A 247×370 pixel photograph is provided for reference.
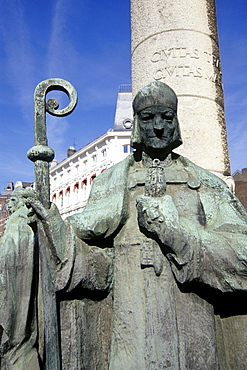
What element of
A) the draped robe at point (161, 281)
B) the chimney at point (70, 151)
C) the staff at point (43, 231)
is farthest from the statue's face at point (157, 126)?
the chimney at point (70, 151)

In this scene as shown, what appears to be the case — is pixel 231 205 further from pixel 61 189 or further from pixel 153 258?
pixel 61 189

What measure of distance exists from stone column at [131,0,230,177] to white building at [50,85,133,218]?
19.5 metres

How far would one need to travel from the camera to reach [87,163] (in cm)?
3528

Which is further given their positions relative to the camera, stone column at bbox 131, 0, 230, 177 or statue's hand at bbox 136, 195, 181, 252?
stone column at bbox 131, 0, 230, 177

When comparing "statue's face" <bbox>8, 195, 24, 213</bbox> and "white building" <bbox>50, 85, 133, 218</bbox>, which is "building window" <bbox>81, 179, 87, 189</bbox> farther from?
"statue's face" <bbox>8, 195, 24, 213</bbox>

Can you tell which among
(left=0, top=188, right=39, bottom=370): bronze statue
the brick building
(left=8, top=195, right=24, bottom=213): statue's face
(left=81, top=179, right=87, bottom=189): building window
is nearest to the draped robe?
(left=0, top=188, right=39, bottom=370): bronze statue

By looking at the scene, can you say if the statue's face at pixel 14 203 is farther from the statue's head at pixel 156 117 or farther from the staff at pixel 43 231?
the statue's head at pixel 156 117

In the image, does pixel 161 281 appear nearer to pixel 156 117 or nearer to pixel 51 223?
pixel 51 223

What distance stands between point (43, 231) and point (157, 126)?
3.18 feet

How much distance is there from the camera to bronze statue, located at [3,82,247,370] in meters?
2.44

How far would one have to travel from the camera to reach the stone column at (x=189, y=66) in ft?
17.0

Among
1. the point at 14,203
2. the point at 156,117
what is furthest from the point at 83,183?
the point at 156,117

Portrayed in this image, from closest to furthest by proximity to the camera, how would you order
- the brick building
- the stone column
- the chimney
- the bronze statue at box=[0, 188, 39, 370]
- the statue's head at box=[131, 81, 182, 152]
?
the statue's head at box=[131, 81, 182, 152] → the bronze statue at box=[0, 188, 39, 370] → the stone column → the brick building → the chimney

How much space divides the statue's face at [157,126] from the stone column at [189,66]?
2.36m
